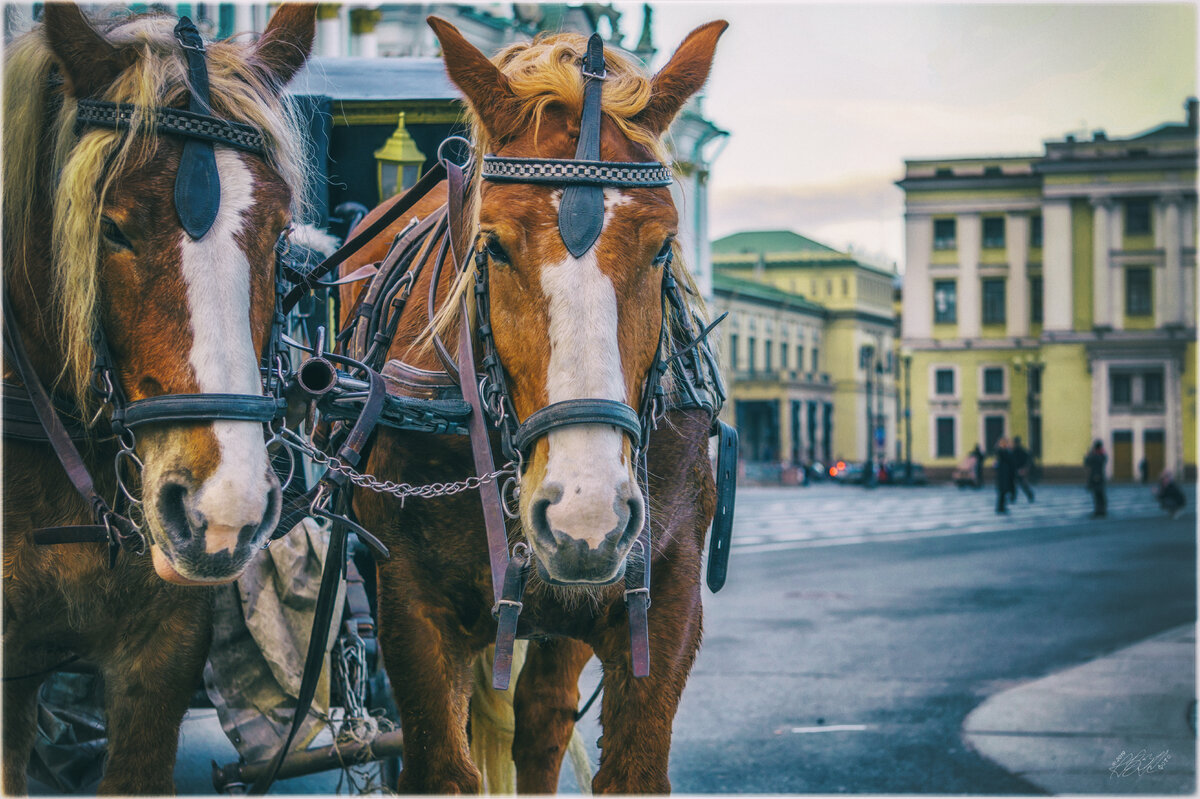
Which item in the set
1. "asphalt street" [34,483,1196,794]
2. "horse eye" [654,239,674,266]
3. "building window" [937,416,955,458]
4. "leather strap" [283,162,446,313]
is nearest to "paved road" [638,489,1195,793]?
"asphalt street" [34,483,1196,794]

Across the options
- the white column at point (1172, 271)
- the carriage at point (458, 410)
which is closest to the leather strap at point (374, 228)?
the carriage at point (458, 410)

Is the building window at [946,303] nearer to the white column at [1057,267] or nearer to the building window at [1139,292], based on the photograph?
the white column at [1057,267]

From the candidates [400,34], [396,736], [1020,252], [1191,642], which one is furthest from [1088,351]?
[396,736]

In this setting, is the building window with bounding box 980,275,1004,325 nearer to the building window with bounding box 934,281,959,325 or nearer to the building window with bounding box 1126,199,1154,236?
the building window with bounding box 934,281,959,325

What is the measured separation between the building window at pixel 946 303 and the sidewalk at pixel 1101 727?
6717cm

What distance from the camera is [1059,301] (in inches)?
2709

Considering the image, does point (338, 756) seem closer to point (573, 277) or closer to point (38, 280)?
point (38, 280)

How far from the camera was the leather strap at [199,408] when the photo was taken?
8.95 feet

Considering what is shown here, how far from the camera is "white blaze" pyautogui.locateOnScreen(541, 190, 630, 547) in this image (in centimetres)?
266

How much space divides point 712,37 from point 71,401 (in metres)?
1.84

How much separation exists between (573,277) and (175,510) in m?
0.96

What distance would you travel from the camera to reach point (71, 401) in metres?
3.28

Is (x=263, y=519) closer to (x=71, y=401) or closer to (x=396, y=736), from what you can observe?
(x=71, y=401)

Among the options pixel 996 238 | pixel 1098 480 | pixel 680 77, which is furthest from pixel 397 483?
pixel 996 238
